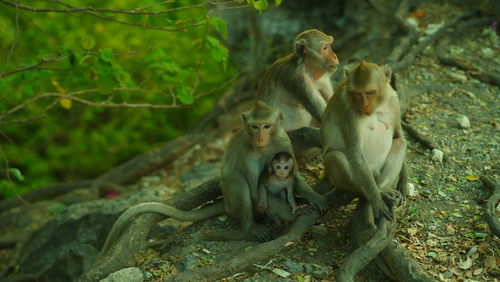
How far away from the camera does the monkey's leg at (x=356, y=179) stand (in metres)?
4.31

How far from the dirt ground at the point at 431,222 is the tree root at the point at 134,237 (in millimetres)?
233

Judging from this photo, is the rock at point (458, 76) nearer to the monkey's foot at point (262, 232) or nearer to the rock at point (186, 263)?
the monkey's foot at point (262, 232)

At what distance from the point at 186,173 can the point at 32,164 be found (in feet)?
10.4

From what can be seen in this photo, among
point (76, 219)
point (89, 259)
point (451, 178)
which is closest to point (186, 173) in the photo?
point (76, 219)

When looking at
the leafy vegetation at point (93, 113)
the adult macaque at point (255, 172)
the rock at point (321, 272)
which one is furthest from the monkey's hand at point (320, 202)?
the leafy vegetation at point (93, 113)

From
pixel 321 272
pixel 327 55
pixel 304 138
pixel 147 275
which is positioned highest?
pixel 327 55

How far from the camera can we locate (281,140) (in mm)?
4922

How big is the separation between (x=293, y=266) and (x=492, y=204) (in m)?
1.58

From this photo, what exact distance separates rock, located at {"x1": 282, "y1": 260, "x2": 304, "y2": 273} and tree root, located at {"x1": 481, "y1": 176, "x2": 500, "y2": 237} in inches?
55.5

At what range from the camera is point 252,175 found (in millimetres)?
4848

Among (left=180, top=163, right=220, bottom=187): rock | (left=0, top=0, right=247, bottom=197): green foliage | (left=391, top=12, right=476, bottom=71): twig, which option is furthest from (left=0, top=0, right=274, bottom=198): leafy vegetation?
(left=391, top=12, right=476, bottom=71): twig

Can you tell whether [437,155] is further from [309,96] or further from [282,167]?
[282,167]

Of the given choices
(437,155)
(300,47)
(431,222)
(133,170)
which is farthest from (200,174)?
(431,222)

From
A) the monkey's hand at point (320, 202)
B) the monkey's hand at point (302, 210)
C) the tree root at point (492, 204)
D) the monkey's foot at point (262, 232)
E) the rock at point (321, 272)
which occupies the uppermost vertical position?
the monkey's hand at point (320, 202)
